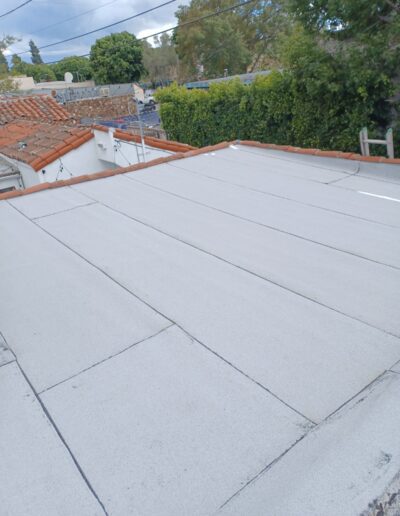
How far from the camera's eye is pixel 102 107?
904 inches

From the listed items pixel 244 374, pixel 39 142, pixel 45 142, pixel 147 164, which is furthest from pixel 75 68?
pixel 244 374

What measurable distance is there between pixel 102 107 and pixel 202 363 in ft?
78.1

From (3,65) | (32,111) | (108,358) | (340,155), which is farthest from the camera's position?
(3,65)

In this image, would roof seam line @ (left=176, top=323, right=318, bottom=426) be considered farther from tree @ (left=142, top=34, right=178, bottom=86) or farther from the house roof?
tree @ (left=142, top=34, right=178, bottom=86)

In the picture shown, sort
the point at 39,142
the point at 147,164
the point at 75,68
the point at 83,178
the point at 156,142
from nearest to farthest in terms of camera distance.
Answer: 1. the point at 83,178
2. the point at 147,164
3. the point at 156,142
4. the point at 39,142
5. the point at 75,68

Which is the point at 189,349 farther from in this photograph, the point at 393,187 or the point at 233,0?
the point at 233,0

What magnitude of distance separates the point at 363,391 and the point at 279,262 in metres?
1.35

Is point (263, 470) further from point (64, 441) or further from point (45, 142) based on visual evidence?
point (45, 142)

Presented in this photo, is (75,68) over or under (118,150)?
over

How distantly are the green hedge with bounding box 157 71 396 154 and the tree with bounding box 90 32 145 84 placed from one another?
155ft

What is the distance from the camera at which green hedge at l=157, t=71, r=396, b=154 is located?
8.70m

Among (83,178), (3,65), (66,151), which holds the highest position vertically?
(3,65)

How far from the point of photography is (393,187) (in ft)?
14.9

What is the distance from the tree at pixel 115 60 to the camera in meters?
54.8
